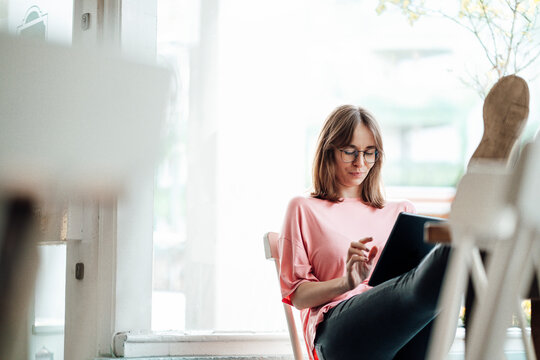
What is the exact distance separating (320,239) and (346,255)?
76 mm

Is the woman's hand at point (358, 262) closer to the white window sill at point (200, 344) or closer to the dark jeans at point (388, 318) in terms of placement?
the dark jeans at point (388, 318)

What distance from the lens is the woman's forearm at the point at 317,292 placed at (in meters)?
1.52

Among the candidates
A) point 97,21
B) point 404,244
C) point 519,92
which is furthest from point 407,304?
point 97,21

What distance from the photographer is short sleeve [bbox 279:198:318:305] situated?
1.66 metres

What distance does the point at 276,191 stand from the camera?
2.08 m

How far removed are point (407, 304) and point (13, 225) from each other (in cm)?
70

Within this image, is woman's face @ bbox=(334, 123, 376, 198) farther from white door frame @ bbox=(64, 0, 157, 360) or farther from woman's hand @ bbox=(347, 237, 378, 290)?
white door frame @ bbox=(64, 0, 157, 360)

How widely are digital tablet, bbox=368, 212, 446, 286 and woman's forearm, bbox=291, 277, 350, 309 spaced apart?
7 centimetres

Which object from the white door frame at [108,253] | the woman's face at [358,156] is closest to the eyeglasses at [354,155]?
the woman's face at [358,156]

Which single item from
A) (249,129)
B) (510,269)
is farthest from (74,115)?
(249,129)

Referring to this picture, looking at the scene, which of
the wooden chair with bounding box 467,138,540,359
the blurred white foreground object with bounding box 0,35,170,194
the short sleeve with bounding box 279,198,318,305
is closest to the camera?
the wooden chair with bounding box 467,138,540,359

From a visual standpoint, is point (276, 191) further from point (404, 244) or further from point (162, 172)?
point (404, 244)

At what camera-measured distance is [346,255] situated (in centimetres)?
174

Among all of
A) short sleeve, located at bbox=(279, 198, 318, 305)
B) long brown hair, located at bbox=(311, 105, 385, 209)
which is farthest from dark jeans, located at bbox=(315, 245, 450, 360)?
long brown hair, located at bbox=(311, 105, 385, 209)
